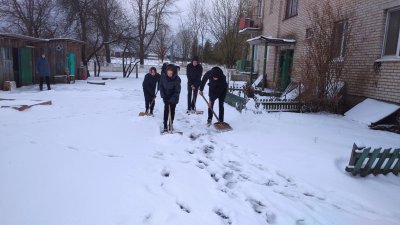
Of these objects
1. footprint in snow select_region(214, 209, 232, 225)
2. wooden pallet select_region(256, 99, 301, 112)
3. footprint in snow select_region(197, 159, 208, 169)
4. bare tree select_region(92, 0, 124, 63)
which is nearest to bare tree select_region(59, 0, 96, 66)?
bare tree select_region(92, 0, 124, 63)

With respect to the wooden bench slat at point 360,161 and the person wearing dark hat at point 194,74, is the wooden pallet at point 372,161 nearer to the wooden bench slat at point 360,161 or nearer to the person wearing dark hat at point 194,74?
the wooden bench slat at point 360,161

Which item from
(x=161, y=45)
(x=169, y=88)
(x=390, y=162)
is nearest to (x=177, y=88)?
(x=169, y=88)

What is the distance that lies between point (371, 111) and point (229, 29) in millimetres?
30361

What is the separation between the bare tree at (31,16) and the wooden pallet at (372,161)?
22432 millimetres

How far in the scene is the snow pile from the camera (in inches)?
316

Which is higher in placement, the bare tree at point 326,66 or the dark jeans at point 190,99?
the bare tree at point 326,66

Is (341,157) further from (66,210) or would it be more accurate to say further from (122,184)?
(66,210)

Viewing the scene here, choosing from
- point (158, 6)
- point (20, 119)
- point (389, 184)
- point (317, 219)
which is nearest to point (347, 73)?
point (389, 184)

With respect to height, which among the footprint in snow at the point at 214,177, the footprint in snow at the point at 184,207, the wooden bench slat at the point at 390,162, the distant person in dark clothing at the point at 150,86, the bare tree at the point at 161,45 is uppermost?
the bare tree at the point at 161,45

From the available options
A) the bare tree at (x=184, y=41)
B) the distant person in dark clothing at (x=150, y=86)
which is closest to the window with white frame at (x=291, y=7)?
the distant person in dark clothing at (x=150, y=86)

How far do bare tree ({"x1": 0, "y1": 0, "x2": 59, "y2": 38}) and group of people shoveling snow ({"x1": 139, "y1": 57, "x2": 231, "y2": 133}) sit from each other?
1705 cm

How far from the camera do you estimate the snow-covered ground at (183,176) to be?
3.53 metres

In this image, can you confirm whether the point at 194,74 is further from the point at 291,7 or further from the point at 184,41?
the point at 184,41

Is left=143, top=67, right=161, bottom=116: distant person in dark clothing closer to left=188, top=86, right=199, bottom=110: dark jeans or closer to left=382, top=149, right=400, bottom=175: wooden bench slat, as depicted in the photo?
left=188, top=86, right=199, bottom=110: dark jeans
